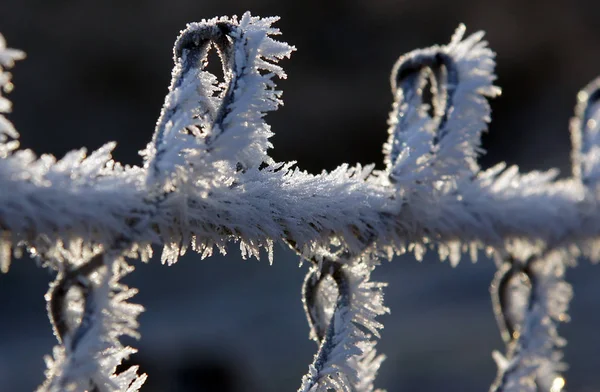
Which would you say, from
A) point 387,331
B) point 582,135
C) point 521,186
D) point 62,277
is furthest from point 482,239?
point 387,331

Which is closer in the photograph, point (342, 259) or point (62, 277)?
point (62, 277)

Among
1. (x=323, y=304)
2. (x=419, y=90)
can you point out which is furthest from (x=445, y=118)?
(x=323, y=304)

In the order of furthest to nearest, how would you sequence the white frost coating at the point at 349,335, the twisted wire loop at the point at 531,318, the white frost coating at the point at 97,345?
1. the twisted wire loop at the point at 531,318
2. the white frost coating at the point at 349,335
3. the white frost coating at the point at 97,345

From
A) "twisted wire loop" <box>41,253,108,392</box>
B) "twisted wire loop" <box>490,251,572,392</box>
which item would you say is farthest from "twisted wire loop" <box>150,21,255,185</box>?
"twisted wire loop" <box>490,251,572,392</box>

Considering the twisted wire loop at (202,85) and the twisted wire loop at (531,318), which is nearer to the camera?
the twisted wire loop at (202,85)

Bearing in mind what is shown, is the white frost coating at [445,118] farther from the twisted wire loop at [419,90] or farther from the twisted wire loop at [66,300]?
the twisted wire loop at [66,300]

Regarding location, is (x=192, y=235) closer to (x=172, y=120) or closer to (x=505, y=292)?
(x=172, y=120)

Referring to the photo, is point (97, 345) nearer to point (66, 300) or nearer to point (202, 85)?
point (66, 300)

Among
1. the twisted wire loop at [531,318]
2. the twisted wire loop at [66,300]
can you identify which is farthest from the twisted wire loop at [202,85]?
the twisted wire loop at [531,318]

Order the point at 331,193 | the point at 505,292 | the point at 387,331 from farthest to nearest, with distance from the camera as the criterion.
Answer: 1. the point at 387,331
2. the point at 505,292
3. the point at 331,193
